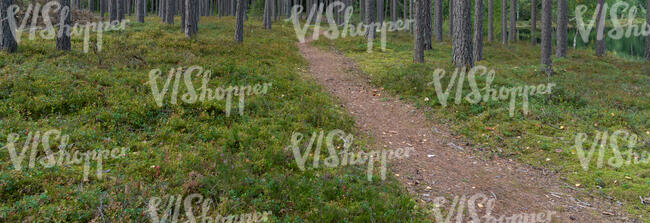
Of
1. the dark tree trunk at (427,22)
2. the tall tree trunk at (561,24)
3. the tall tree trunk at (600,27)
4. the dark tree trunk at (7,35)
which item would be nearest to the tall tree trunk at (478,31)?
the dark tree trunk at (427,22)

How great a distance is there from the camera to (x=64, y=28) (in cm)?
1372

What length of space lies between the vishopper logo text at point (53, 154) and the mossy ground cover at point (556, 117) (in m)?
8.87

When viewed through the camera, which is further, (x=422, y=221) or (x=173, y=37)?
(x=173, y=37)

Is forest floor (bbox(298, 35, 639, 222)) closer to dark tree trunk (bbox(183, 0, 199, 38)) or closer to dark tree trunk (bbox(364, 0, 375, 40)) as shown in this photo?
dark tree trunk (bbox(183, 0, 199, 38))

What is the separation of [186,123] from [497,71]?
45.5 feet

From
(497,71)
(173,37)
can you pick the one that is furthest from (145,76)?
(497,71)

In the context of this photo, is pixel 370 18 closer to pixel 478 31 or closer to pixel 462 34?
pixel 478 31

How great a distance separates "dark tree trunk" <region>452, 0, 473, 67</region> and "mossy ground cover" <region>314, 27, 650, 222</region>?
0.75 metres

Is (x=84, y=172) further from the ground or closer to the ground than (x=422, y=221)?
further from the ground

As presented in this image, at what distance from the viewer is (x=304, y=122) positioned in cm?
1046

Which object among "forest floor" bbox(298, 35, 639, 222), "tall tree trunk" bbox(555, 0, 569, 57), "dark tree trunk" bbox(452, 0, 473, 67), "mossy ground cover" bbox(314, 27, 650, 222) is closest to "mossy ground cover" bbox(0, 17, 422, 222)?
"forest floor" bbox(298, 35, 639, 222)

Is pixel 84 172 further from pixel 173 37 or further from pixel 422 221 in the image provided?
pixel 173 37

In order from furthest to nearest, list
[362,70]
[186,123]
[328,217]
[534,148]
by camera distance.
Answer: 1. [362,70]
2. [534,148]
3. [186,123]
4. [328,217]

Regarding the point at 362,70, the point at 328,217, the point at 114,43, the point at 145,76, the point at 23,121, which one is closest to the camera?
the point at 328,217
